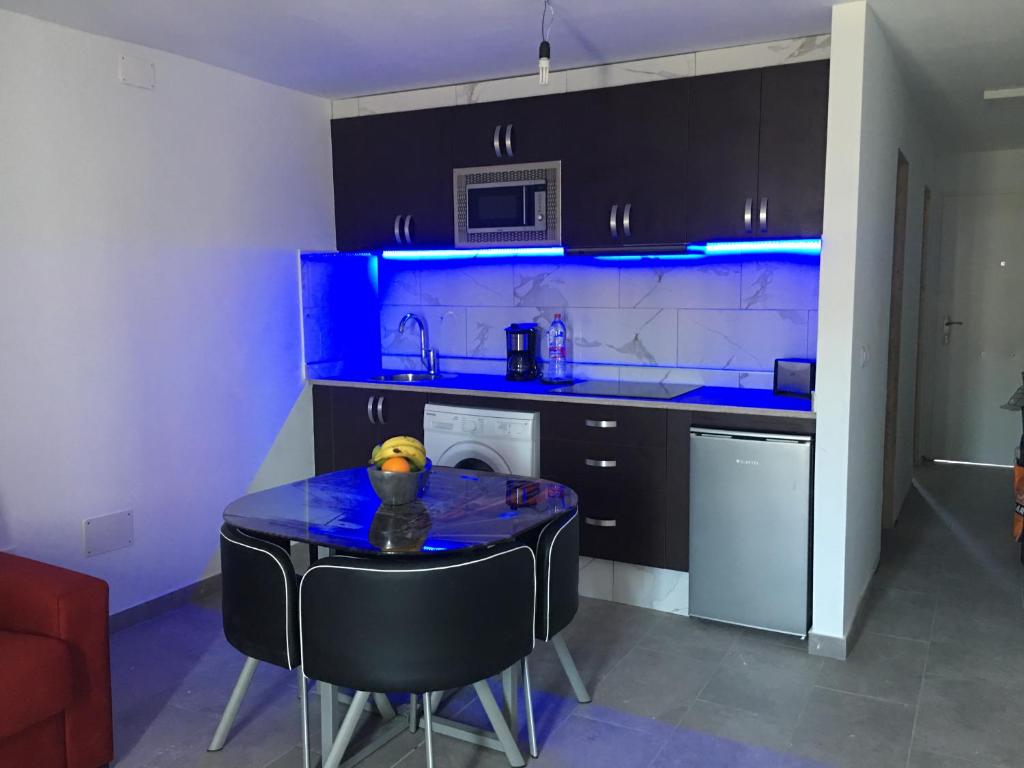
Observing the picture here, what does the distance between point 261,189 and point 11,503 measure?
1.82m

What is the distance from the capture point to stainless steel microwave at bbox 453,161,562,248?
155 inches

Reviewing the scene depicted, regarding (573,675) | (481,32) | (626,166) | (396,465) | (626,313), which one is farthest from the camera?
(626,313)

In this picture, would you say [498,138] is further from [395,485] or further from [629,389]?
[395,485]

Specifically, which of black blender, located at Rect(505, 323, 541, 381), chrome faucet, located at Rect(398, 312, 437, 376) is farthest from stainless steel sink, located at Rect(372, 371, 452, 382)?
black blender, located at Rect(505, 323, 541, 381)

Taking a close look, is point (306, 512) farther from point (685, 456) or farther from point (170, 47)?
point (170, 47)

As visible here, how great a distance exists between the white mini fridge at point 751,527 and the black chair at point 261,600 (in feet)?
5.86

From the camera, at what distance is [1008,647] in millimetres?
3324

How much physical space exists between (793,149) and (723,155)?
287mm

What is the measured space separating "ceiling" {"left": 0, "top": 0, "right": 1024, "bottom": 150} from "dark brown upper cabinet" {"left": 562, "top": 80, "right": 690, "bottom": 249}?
0.19 meters

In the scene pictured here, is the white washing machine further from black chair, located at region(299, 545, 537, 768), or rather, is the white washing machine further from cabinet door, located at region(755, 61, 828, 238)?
black chair, located at region(299, 545, 537, 768)

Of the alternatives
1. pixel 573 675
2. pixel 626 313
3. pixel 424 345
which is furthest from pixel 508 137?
pixel 573 675

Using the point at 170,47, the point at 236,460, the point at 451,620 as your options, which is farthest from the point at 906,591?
the point at 170,47

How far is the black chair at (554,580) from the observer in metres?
2.37

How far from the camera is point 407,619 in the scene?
2.06 m
